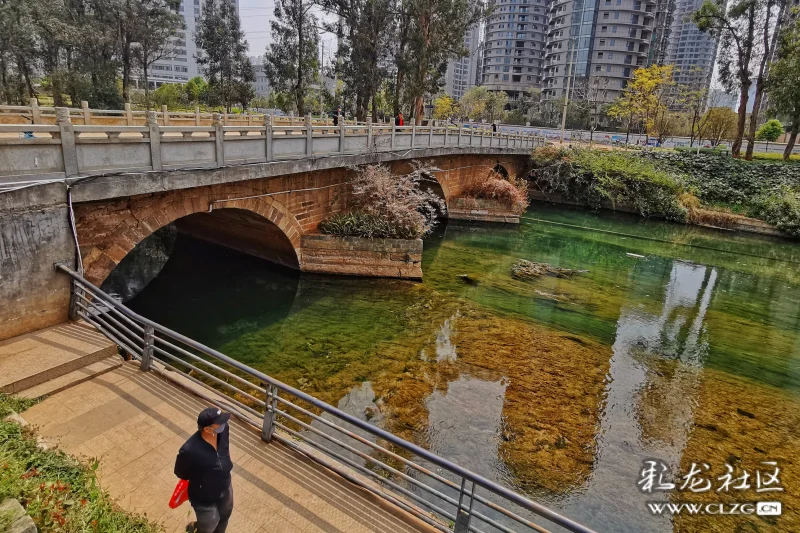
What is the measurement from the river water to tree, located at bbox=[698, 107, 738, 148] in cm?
3088

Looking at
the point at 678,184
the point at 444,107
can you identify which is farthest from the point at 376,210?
the point at 444,107

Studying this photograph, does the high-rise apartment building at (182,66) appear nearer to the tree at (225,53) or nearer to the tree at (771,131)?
the tree at (225,53)

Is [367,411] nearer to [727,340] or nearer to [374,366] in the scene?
[374,366]

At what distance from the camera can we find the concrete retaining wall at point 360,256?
14.6 m

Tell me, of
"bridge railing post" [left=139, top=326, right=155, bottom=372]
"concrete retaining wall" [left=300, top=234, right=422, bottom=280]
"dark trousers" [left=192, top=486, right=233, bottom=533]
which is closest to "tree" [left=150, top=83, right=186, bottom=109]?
"concrete retaining wall" [left=300, top=234, right=422, bottom=280]

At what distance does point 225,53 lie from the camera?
4128 centimetres

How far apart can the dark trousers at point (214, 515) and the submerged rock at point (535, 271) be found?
45.6 ft

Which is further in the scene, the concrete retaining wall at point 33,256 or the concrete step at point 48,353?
the concrete retaining wall at point 33,256

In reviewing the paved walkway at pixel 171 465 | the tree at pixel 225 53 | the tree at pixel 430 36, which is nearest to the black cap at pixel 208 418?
the paved walkway at pixel 171 465

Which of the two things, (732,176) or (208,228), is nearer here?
(208,228)

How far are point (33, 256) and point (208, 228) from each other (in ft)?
34.2

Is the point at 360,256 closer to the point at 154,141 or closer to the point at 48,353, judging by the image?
the point at 154,141

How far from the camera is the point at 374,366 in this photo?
970 centimetres

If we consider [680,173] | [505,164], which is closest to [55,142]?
[505,164]
